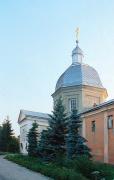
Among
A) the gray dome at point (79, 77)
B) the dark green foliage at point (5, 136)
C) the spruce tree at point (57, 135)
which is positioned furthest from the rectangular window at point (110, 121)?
the dark green foliage at point (5, 136)

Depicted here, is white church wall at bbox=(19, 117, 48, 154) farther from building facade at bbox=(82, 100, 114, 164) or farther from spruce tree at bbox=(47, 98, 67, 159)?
spruce tree at bbox=(47, 98, 67, 159)

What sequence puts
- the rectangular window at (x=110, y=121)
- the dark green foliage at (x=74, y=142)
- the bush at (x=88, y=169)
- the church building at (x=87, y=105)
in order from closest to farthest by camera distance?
the bush at (x=88, y=169), the dark green foliage at (x=74, y=142), the rectangular window at (x=110, y=121), the church building at (x=87, y=105)

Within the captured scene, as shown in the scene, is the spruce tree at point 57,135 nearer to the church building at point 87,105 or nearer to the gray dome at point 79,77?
the church building at point 87,105

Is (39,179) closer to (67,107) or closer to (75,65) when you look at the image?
(67,107)

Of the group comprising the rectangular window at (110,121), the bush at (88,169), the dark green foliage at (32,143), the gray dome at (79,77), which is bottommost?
the bush at (88,169)

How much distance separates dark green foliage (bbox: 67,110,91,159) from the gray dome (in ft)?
59.9

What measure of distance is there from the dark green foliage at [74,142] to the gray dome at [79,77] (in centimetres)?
1826

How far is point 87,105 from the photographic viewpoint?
4303 centimetres

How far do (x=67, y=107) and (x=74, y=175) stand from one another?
95.6 ft

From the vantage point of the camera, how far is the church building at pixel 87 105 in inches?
1169

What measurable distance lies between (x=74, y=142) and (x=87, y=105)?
1886 cm

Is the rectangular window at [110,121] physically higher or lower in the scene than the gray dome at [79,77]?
lower

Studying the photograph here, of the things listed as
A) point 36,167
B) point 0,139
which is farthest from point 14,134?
point 36,167

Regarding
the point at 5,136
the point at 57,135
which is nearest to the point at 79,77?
the point at 5,136
